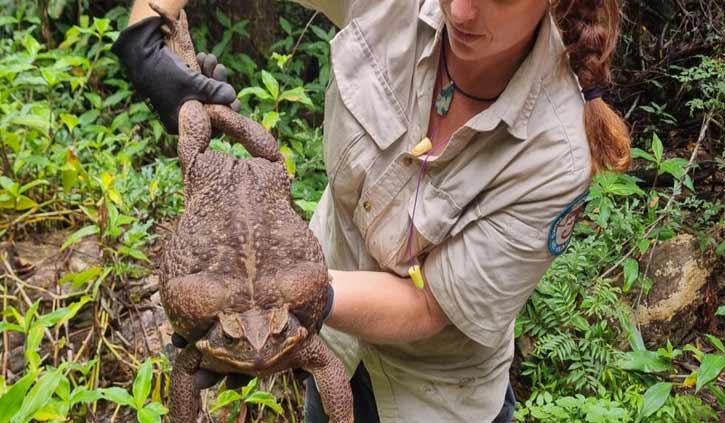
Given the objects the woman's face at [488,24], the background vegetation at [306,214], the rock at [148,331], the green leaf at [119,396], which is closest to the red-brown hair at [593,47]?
the woman's face at [488,24]

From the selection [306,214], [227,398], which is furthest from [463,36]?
[306,214]

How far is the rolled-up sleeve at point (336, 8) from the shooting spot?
7.16ft

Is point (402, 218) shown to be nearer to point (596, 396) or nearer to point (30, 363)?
point (30, 363)

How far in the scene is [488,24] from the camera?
1706 mm

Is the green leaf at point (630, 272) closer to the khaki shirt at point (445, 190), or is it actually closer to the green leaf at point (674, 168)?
the green leaf at point (674, 168)

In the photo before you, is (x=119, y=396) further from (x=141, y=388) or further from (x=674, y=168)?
(x=674, y=168)

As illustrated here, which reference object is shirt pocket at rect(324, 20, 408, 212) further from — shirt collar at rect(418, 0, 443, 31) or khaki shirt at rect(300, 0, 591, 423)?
shirt collar at rect(418, 0, 443, 31)

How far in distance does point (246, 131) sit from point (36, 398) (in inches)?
32.9

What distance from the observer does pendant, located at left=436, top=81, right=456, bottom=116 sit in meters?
2.00

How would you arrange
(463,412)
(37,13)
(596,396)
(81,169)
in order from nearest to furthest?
(463,412)
(596,396)
(81,169)
(37,13)

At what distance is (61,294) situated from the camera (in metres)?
3.23

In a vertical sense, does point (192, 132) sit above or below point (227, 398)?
above

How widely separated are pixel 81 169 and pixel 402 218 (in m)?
1.91

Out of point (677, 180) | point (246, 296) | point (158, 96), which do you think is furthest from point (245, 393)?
point (677, 180)
